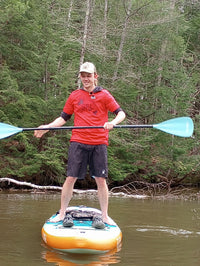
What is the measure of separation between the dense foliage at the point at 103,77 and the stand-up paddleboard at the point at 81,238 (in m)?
6.24

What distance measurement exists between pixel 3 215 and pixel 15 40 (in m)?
7.78

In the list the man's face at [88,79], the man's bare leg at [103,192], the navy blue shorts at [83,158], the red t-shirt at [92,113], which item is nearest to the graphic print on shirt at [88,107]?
the red t-shirt at [92,113]

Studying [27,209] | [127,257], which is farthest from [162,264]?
[27,209]

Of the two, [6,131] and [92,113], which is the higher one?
[92,113]

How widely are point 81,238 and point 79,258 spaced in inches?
7.2

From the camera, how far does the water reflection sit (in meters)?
3.67

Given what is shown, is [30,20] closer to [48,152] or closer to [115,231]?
[48,152]

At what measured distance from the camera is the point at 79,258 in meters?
3.84

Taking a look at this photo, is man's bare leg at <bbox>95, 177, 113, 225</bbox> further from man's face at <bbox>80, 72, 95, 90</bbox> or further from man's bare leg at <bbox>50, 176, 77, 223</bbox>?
man's face at <bbox>80, 72, 95, 90</bbox>

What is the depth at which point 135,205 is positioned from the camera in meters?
7.86

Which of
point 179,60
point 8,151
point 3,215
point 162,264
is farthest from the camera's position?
point 179,60

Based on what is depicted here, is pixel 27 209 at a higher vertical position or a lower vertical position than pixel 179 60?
lower

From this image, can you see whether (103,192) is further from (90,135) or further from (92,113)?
(92,113)

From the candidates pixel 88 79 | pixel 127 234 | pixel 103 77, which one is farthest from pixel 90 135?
pixel 103 77
